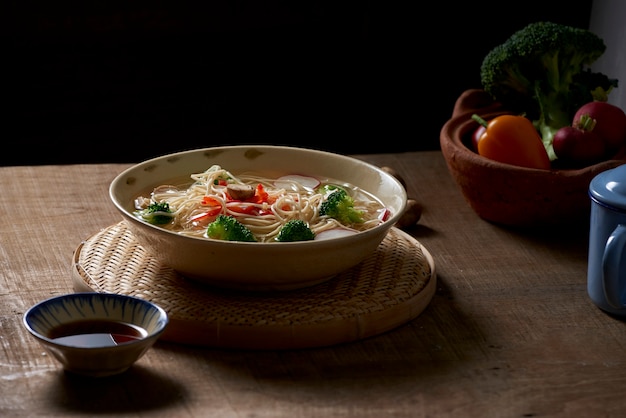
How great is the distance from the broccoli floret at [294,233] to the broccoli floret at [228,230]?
6cm

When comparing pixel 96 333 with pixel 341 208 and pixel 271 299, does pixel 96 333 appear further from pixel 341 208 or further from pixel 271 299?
pixel 341 208

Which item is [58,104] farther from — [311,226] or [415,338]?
[415,338]

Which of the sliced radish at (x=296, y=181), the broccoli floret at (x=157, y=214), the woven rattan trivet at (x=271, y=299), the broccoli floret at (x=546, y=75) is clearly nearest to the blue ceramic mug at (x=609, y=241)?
the woven rattan trivet at (x=271, y=299)

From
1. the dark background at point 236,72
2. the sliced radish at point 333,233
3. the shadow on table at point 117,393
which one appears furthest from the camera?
the dark background at point 236,72

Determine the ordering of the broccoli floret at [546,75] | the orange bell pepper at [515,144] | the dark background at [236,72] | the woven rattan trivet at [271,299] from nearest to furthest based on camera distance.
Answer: the woven rattan trivet at [271,299] → the orange bell pepper at [515,144] → the broccoli floret at [546,75] → the dark background at [236,72]

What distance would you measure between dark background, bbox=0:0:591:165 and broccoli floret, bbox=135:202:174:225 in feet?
6.92

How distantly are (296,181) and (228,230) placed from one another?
1.29 ft

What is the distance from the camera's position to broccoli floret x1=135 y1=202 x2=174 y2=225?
1.83m

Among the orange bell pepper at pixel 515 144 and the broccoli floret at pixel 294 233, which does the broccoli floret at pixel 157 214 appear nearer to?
the broccoli floret at pixel 294 233

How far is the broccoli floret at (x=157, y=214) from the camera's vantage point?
1.83 meters

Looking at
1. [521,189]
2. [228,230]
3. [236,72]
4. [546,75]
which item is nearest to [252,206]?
[228,230]

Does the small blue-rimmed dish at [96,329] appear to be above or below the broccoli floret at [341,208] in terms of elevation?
below

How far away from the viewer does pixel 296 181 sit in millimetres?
2102

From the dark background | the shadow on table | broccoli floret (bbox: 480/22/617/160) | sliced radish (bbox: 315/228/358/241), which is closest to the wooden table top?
the shadow on table
